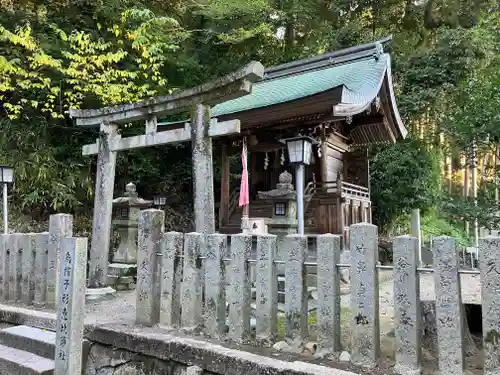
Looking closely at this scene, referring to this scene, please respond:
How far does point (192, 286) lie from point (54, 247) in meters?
2.22

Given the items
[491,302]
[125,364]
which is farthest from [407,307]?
[125,364]

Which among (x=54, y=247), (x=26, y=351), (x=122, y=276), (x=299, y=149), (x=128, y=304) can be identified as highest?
(x=299, y=149)

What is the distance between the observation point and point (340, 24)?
18.3 metres

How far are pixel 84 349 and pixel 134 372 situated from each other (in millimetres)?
691

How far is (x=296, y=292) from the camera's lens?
10.8ft

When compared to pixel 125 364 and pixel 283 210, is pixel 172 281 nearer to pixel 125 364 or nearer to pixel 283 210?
pixel 125 364

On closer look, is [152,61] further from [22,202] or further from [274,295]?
[274,295]

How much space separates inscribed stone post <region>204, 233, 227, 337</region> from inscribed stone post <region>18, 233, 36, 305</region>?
283cm

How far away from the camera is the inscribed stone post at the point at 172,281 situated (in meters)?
3.95

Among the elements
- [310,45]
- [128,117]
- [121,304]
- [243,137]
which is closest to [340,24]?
[310,45]

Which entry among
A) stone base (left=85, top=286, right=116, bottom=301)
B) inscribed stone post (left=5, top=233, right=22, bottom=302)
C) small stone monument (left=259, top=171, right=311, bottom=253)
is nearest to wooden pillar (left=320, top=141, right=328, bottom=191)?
small stone monument (left=259, top=171, right=311, bottom=253)

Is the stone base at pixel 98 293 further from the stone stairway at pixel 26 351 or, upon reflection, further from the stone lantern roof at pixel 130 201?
the stone lantern roof at pixel 130 201

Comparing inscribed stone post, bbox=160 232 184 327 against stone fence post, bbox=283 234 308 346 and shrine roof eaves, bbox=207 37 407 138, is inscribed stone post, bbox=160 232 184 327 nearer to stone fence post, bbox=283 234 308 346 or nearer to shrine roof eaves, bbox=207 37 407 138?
stone fence post, bbox=283 234 308 346

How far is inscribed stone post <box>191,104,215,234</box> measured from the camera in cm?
583
